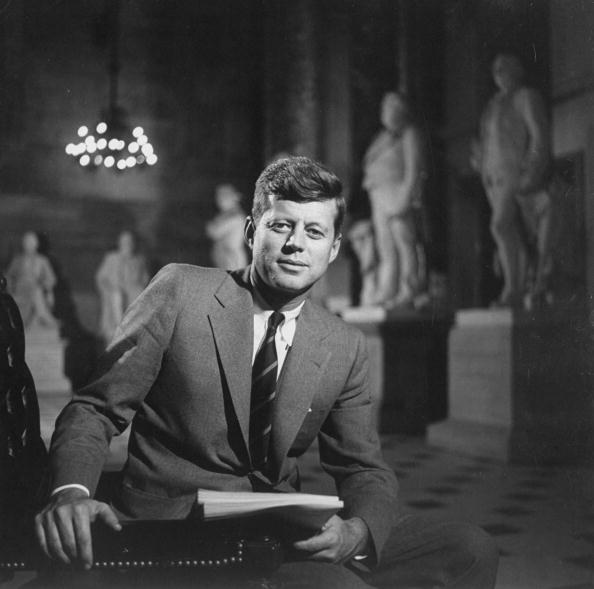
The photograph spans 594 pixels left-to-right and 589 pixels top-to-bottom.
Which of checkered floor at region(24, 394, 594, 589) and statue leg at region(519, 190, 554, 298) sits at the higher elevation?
statue leg at region(519, 190, 554, 298)

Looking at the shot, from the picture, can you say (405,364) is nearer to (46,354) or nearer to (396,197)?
(396,197)

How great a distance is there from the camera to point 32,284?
1352 centimetres

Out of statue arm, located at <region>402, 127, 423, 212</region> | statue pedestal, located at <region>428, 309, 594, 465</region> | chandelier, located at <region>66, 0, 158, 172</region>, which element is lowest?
statue pedestal, located at <region>428, 309, 594, 465</region>

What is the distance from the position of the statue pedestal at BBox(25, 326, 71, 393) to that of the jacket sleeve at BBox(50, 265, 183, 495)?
36.3 feet

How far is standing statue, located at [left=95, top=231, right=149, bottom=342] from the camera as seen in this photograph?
1367 centimetres

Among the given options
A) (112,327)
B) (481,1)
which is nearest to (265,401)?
(481,1)

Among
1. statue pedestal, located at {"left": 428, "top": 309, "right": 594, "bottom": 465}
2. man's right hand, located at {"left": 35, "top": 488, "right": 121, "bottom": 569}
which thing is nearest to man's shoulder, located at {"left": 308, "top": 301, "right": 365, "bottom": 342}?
man's right hand, located at {"left": 35, "top": 488, "right": 121, "bottom": 569}

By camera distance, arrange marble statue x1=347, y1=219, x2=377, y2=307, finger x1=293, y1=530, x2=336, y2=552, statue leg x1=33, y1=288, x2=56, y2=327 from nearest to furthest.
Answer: finger x1=293, y1=530, x2=336, y2=552 → marble statue x1=347, y1=219, x2=377, y2=307 → statue leg x1=33, y1=288, x2=56, y2=327

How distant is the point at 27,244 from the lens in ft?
45.0

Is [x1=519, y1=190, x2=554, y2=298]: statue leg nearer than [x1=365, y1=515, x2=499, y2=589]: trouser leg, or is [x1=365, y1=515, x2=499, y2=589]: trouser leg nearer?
[x1=365, y1=515, x2=499, y2=589]: trouser leg

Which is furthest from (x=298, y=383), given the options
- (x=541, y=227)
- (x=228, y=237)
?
(x=228, y=237)

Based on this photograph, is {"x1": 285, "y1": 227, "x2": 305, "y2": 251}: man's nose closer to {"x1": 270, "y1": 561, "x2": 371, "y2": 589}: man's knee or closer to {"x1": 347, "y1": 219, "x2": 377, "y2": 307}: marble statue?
{"x1": 270, "y1": 561, "x2": 371, "y2": 589}: man's knee

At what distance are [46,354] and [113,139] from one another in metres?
3.81

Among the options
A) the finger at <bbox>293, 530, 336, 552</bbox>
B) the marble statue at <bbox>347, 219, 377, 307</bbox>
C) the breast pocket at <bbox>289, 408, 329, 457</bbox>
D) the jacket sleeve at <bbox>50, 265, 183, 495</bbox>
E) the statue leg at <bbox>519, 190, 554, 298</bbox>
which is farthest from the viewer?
the marble statue at <bbox>347, 219, 377, 307</bbox>
